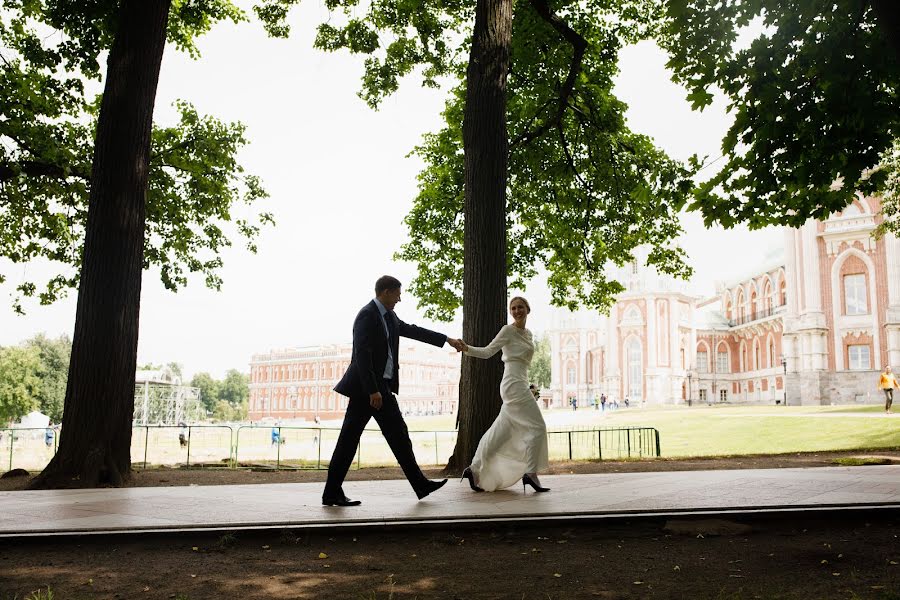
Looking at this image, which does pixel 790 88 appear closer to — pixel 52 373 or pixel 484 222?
pixel 484 222

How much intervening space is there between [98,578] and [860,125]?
6.69 meters

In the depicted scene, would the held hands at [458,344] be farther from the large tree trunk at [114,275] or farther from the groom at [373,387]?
the large tree trunk at [114,275]

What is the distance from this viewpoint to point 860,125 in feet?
20.9

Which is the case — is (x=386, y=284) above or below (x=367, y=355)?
above

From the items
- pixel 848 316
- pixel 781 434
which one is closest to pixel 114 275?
pixel 781 434

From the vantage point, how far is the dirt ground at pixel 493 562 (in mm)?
3756

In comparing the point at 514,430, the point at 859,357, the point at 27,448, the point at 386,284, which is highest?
the point at 859,357

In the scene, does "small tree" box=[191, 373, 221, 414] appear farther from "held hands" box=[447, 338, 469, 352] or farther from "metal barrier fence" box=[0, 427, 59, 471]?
"held hands" box=[447, 338, 469, 352]

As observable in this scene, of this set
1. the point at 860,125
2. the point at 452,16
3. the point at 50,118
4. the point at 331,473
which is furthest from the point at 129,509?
the point at 452,16

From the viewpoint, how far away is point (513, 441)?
677 cm

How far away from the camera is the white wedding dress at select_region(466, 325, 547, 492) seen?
671 cm

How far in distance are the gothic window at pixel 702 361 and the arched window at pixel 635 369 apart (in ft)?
18.8

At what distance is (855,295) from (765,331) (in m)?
19.8

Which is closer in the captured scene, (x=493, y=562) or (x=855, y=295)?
(x=493, y=562)
